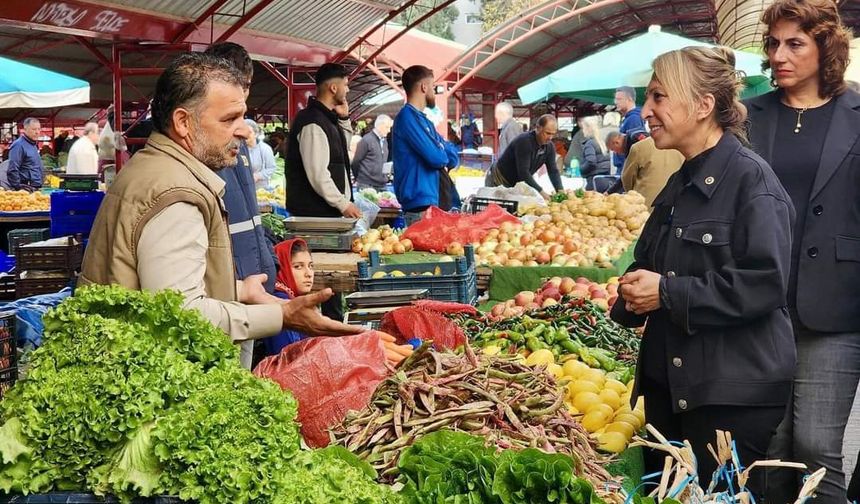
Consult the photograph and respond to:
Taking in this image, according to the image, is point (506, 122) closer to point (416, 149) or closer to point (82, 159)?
point (82, 159)

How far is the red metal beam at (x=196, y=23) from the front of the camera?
14609mm

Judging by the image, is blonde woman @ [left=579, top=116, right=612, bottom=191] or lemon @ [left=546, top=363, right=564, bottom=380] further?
blonde woman @ [left=579, top=116, right=612, bottom=191]

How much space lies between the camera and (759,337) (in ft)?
10.2

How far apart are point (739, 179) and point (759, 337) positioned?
0.50m

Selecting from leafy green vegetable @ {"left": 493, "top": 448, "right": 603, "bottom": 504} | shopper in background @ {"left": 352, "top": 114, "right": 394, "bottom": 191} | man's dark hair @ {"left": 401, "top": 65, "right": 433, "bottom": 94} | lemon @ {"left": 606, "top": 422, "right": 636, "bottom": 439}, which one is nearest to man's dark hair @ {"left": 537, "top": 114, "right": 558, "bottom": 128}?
man's dark hair @ {"left": 401, "top": 65, "right": 433, "bottom": 94}

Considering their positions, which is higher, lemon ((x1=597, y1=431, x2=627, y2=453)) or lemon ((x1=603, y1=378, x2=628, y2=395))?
lemon ((x1=603, y1=378, x2=628, y2=395))

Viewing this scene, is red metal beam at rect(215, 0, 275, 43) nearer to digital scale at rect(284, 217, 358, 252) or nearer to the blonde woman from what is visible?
the blonde woman

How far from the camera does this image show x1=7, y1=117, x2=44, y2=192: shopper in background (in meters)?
15.5

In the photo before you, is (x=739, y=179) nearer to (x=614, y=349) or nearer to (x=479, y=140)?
(x=614, y=349)

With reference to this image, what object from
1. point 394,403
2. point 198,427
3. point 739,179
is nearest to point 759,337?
point 739,179

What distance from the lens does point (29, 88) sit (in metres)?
15.2

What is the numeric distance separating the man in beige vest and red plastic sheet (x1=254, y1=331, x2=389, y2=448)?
12 centimetres

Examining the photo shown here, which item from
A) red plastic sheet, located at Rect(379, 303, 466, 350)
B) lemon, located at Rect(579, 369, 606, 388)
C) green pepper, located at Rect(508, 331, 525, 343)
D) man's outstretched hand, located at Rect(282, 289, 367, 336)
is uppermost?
man's outstretched hand, located at Rect(282, 289, 367, 336)

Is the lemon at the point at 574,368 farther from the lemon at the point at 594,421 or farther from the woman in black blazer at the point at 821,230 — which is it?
the woman in black blazer at the point at 821,230
